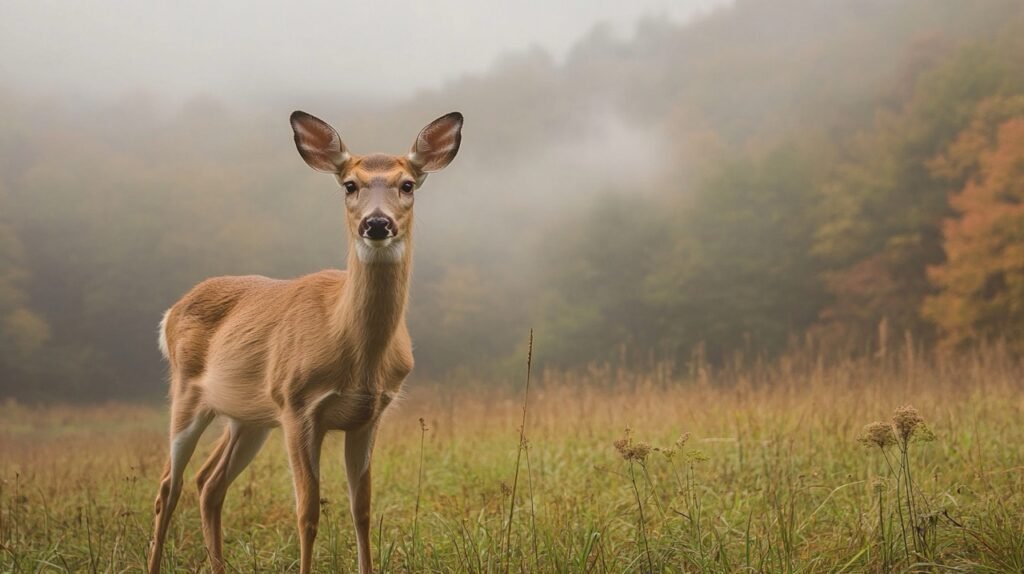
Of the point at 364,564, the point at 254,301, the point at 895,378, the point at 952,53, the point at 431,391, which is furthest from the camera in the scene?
the point at 952,53

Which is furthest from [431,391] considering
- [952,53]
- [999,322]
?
[952,53]

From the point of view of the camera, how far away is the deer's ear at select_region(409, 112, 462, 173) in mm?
4242

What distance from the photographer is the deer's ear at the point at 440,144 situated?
4242 millimetres

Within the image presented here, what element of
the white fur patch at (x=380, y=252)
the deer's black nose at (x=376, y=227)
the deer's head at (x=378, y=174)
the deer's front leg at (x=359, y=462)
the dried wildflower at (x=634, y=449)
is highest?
the deer's head at (x=378, y=174)

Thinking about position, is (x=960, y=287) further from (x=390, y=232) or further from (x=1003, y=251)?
(x=390, y=232)

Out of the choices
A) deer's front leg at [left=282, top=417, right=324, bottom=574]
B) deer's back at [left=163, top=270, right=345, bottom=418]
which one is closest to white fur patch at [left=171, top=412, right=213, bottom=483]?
deer's back at [left=163, top=270, right=345, bottom=418]

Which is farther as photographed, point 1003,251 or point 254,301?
point 1003,251

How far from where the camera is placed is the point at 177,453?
15.8 ft

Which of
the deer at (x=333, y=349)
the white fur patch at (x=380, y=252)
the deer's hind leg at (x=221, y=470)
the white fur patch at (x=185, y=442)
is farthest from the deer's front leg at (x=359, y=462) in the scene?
the white fur patch at (x=185, y=442)

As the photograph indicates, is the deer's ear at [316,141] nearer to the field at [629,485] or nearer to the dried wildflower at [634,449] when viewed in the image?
the field at [629,485]

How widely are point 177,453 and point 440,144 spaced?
2.13m

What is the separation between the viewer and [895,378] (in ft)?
32.5

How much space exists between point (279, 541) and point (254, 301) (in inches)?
54.9

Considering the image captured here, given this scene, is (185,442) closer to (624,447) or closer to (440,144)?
(440,144)
